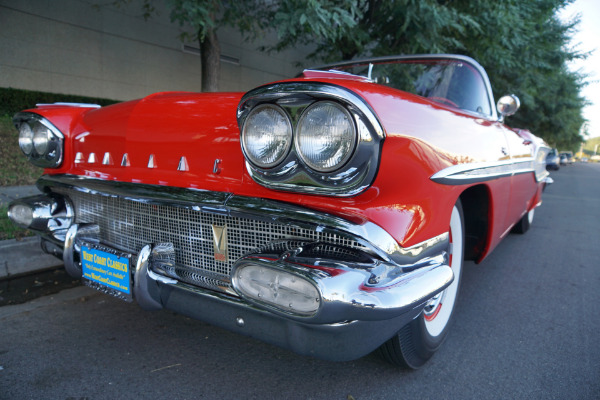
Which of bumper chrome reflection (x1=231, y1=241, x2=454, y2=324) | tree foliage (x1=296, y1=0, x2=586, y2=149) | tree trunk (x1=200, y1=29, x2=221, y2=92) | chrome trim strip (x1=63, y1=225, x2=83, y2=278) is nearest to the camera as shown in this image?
bumper chrome reflection (x1=231, y1=241, x2=454, y2=324)

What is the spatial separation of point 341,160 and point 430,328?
1.12 m

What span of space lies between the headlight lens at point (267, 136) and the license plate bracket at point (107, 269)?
74 centimetres

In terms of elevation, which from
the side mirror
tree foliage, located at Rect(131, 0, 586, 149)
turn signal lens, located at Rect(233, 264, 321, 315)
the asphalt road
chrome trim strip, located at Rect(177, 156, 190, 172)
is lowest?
the asphalt road

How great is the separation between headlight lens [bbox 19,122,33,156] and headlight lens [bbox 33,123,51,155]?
49 mm

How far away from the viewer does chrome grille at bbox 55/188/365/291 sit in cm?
146

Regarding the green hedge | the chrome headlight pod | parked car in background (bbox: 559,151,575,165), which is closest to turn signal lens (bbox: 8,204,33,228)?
the chrome headlight pod

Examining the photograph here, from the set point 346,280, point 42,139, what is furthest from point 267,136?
point 42,139

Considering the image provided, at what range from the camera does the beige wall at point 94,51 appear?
8.33 metres

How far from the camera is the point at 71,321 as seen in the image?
231cm

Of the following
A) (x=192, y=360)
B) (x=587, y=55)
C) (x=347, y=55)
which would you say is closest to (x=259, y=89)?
(x=192, y=360)

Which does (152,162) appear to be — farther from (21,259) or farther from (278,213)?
(21,259)

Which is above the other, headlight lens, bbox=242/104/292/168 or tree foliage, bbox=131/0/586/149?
tree foliage, bbox=131/0/586/149

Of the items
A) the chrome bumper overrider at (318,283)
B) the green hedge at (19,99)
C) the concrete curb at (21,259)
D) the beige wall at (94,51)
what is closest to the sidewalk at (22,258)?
the concrete curb at (21,259)

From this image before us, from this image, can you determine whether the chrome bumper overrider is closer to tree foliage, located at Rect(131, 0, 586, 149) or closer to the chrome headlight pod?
the chrome headlight pod
